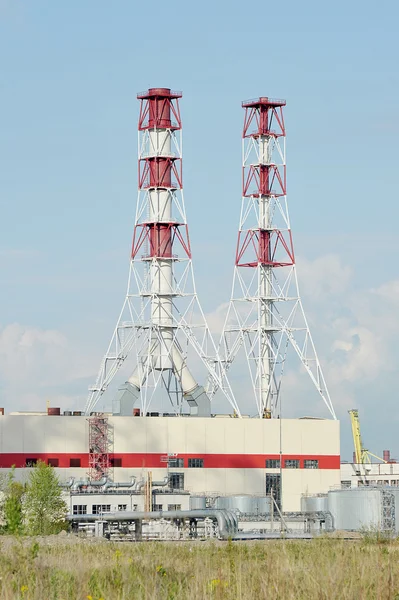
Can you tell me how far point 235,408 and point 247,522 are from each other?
2141cm

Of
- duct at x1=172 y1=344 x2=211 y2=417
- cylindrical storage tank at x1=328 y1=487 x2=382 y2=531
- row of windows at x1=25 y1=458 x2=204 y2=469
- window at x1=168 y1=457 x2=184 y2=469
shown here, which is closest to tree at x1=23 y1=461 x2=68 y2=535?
row of windows at x1=25 y1=458 x2=204 y2=469

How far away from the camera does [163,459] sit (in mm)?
82812

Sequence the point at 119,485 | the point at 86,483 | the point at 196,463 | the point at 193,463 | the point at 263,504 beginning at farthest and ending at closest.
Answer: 1. the point at 196,463
2. the point at 193,463
3. the point at 263,504
4. the point at 119,485
5. the point at 86,483

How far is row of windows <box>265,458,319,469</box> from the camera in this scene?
86.7 metres

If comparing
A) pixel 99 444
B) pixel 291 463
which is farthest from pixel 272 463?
pixel 99 444

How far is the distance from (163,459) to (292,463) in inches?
412

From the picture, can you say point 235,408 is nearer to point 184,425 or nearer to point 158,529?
point 184,425

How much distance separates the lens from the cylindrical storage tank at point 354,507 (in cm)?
6862

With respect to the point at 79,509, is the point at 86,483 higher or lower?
higher

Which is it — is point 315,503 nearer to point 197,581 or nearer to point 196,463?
point 196,463

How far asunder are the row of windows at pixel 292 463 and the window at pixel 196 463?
17.5 ft

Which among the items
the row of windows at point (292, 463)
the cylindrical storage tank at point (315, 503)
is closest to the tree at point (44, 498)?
the cylindrical storage tank at point (315, 503)

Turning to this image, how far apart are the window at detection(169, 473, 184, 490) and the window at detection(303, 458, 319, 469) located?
416 inches

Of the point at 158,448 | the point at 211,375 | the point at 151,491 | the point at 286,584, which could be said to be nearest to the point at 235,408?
the point at 211,375
